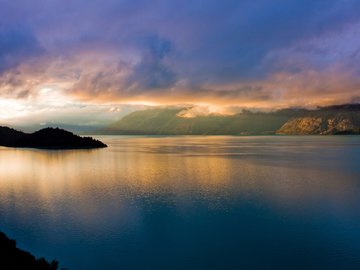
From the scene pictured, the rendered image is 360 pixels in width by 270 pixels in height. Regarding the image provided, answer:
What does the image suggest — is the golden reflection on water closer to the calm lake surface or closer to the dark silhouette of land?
the calm lake surface

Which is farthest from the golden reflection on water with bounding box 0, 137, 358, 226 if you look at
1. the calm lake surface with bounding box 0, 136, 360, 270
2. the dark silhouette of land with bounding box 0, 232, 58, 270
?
the dark silhouette of land with bounding box 0, 232, 58, 270

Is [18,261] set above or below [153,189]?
above

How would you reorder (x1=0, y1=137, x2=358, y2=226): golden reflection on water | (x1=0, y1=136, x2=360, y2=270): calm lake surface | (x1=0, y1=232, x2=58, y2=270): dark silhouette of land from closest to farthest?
(x1=0, y1=232, x2=58, y2=270): dark silhouette of land < (x1=0, y1=136, x2=360, y2=270): calm lake surface < (x1=0, y1=137, x2=358, y2=226): golden reflection on water

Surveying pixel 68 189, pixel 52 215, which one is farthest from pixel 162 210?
pixel 68 189

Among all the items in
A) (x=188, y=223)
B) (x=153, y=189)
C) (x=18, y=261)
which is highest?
(x=18, y=261)

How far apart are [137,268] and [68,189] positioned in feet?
145

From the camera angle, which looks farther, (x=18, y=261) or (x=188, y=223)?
(x=188, y=223)

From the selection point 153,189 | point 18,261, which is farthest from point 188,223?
point 153,189

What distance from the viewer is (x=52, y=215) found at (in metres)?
Result: 47.2

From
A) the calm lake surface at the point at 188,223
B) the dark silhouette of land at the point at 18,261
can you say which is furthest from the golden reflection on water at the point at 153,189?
the dark silhouette of land at the point at 18,261

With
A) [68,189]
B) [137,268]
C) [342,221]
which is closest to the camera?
[137,268]

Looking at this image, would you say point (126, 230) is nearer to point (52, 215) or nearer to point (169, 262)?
point (169, 262)

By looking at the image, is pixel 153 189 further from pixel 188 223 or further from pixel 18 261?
pixel 18 261

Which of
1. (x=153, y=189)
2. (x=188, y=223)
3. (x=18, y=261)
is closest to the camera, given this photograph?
Answer: (x=18, y=261)
